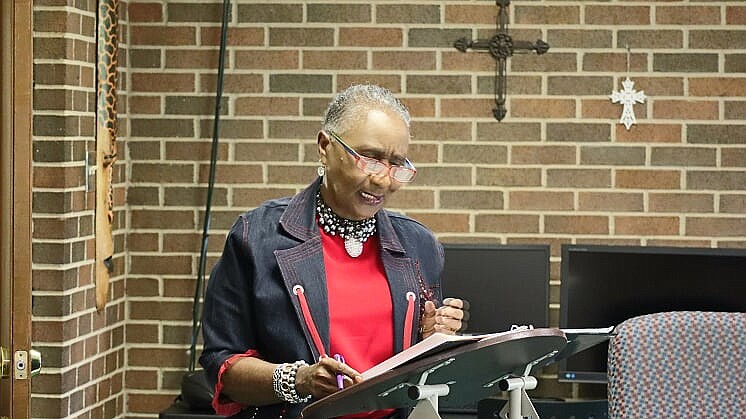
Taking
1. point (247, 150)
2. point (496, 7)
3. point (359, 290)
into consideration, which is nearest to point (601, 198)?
point (496, 7)

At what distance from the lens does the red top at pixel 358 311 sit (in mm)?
2354

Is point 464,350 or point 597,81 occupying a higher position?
point 597,81

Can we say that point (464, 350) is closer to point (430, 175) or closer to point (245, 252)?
point (245, 252)

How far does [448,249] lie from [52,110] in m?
1.35

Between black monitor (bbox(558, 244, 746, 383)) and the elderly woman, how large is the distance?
1467 mm

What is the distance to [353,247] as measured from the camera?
2443mm

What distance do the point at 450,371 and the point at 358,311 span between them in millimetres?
381

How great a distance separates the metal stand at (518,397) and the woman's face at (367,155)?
1.48ft

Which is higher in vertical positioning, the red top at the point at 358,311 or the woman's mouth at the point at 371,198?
the woman's mouth at the point at 371,198

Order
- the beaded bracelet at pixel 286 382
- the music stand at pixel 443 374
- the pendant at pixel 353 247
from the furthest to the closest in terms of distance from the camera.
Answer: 1. the pendant at pixel 353 247
2. the beaded bracelet at pixel 286 382
3. the music stand at pixel 443 374

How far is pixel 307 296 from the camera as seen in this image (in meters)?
2.34

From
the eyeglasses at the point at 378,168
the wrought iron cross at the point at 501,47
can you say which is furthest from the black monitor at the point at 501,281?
the eyeglasses at the point at 378,168

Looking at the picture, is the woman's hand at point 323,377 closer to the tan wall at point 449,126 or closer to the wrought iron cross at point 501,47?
the tan wall at point 449,126

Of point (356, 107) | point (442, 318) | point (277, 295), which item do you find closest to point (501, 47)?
point (356, 107)
